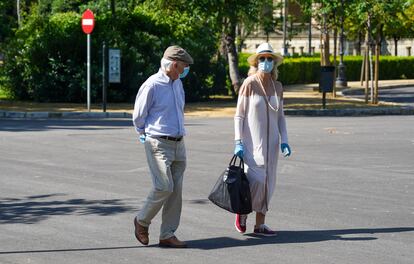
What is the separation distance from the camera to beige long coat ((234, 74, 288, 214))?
9.78 metres

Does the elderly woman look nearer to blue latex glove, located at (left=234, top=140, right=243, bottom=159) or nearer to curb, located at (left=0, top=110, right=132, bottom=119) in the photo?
blue latex glove, located at (left=234, top=140, right=243, bottom=159)

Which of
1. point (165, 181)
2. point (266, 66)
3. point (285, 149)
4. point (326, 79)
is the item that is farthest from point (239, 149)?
point (326, 79)

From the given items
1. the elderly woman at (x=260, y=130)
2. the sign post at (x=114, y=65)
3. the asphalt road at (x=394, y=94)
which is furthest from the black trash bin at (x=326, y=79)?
the elderly woman at (x=260, y=130)

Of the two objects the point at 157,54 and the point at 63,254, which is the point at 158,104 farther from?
the point at 157,54

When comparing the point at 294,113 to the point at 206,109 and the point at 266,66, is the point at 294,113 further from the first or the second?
the point at 266,66

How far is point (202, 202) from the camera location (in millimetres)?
11984

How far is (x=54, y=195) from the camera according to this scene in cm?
1254

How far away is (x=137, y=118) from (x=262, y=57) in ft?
4.44

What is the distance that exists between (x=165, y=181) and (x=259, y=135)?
3.78ft

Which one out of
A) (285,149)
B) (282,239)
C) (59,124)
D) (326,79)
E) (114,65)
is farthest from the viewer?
(326,79)

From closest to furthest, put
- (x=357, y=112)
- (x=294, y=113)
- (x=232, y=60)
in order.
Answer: (x=294, y=113) < (x=357, y=112) < (x=232, y=60)

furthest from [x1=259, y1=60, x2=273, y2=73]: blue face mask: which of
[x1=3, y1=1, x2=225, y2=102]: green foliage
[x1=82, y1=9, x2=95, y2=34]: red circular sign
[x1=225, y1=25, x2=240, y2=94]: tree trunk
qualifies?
[x1=225, y1=25, x2=240, y2=94]: tree trunk

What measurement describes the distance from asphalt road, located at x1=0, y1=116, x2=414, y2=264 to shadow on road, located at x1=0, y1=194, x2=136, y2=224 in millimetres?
10

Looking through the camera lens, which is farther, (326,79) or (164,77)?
(326,79)
